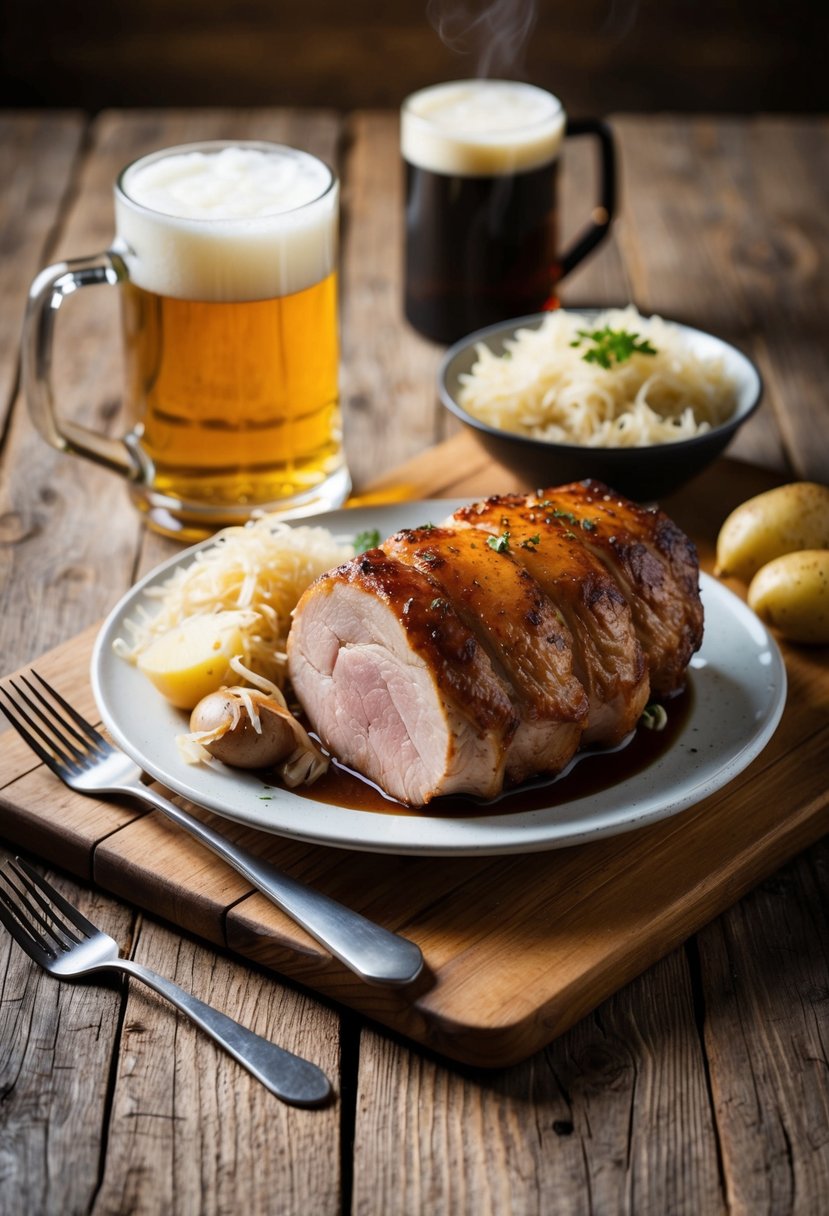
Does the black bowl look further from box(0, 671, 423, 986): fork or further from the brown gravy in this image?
box(0, 671, 423, 986): fork

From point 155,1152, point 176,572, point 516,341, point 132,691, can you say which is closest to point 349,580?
point 132,691

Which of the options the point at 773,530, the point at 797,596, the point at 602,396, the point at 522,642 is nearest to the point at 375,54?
the point at 602,396

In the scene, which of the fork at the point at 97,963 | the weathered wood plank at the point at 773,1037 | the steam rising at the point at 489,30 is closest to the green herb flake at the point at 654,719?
the weathered wood plank at the point at 773,1037

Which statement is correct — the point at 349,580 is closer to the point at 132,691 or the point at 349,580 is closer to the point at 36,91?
the point at 132,691

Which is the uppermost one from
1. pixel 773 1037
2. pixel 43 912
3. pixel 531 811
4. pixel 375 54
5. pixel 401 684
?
pixel 401 684

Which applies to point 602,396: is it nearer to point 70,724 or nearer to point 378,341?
point 378,341

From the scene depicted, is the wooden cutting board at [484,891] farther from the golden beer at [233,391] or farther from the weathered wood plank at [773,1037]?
the golden beer at [233,391]
